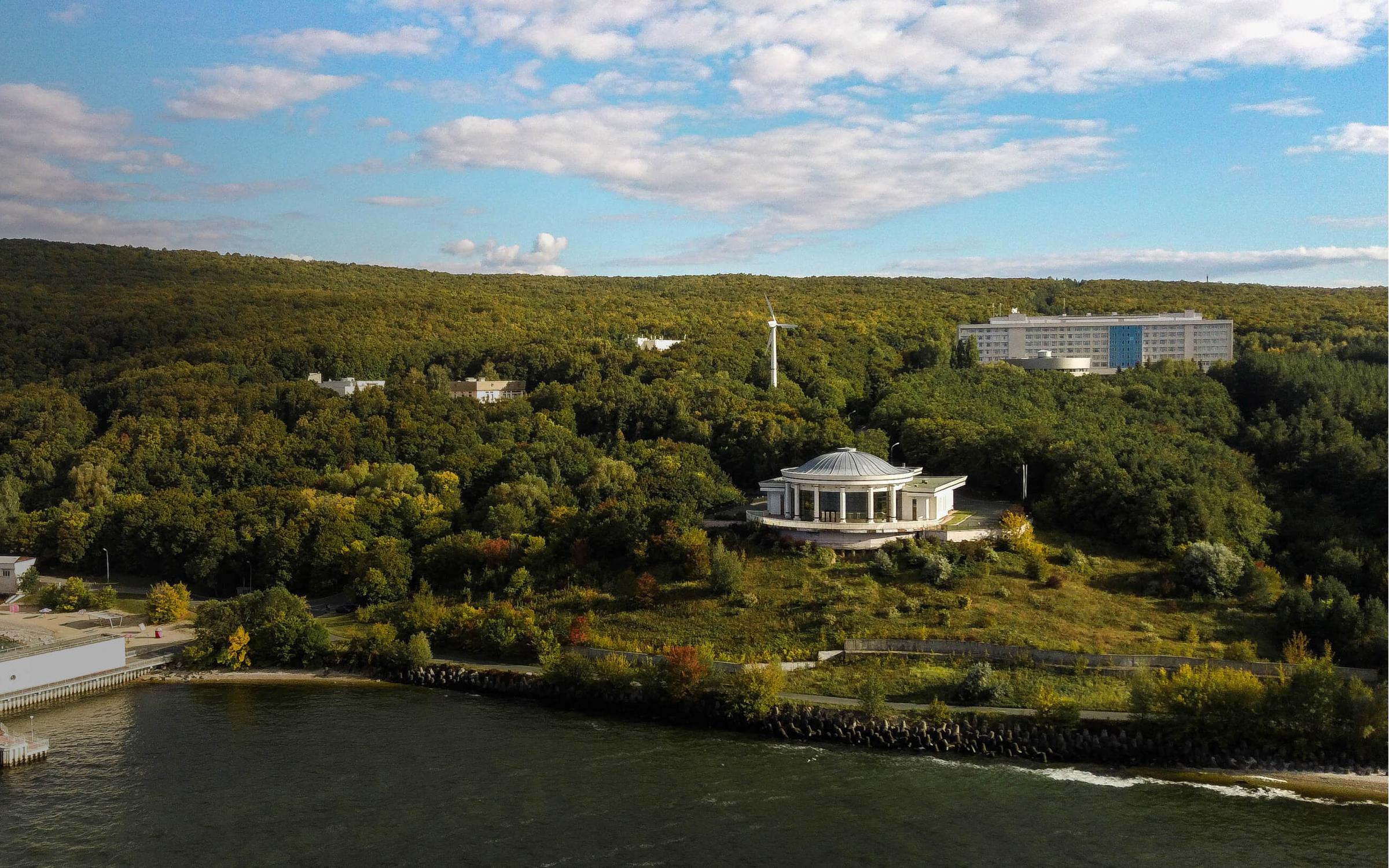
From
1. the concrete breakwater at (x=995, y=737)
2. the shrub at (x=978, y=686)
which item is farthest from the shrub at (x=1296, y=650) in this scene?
the shrub at (x=978, y=686)

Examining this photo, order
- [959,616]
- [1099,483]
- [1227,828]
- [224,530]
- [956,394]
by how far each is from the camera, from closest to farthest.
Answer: [1227,828], [959,616], [1099,483], [224,530], [956,394]

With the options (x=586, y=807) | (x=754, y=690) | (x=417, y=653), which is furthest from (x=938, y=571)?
(x=417, y=653)

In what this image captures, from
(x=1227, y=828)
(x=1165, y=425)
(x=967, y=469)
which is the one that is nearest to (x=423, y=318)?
(x=967, y=469)

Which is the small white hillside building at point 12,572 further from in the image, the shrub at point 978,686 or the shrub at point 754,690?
the shrub at point 978,686

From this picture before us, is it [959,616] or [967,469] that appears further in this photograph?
[967,469]

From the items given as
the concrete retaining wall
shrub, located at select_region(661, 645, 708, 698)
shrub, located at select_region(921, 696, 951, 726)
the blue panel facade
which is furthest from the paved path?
the blue panel facade

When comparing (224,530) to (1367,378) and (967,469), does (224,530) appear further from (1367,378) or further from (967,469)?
(1367,378)

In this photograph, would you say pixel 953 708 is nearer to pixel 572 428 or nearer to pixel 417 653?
pixel 417 653
